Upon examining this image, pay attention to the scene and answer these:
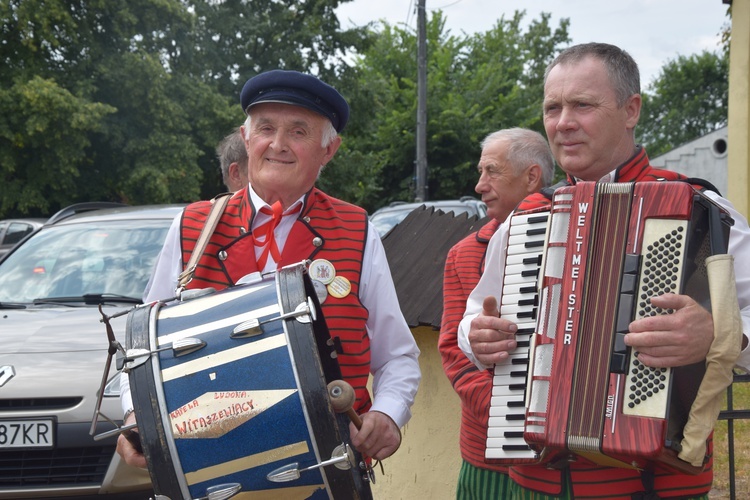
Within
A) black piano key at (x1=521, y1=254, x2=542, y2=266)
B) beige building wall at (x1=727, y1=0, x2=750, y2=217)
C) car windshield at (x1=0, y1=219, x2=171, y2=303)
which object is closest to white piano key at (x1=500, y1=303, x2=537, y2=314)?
black piano key at (x1=521, y1=254, x2=542, y2=266)

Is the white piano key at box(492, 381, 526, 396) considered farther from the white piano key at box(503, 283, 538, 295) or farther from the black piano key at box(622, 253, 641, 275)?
the black piano key at box(622, 253, 641, 275)

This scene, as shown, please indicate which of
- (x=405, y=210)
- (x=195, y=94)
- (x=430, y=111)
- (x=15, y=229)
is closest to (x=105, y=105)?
(x=195, y=94)

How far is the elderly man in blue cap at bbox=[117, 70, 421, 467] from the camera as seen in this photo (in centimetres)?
286

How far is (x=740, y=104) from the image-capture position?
11289mm

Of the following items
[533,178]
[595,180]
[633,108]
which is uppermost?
[633,108]

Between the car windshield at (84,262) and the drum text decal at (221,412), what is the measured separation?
3.12m

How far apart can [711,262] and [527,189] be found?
167 cm

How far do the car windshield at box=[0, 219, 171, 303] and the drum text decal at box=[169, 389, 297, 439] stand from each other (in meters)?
3.12

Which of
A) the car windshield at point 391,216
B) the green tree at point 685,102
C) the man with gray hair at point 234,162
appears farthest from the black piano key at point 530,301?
the green tree at point 685,102

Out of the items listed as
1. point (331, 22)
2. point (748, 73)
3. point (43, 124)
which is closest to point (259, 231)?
point (748, 73)

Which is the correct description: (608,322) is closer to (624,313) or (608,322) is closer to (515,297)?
(624,313)

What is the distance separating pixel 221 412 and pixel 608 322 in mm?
991

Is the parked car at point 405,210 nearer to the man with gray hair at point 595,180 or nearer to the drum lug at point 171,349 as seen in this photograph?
the man with gray hair at point 595,180

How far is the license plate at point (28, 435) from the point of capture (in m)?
4.46
